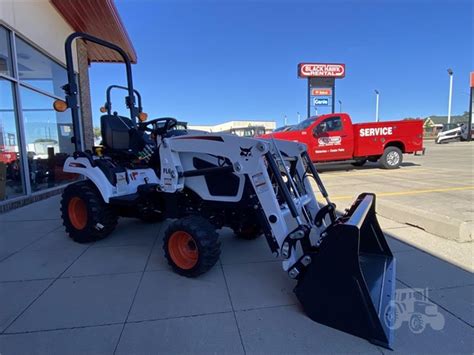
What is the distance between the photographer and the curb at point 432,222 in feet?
11.7

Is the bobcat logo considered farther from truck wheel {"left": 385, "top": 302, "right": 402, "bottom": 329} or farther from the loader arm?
truck wheel {"left": 385, "top": 302, "right": 402, "bottom": 329}

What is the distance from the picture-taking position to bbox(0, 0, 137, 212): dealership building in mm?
6094

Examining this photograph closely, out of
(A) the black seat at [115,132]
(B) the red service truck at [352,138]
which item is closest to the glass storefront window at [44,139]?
(A) the black seat at [115,132]

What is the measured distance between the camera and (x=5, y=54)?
19.6 feet

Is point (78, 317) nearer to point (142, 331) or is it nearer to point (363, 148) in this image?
point (142, 331)

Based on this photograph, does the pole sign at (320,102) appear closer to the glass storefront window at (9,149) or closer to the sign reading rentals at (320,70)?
the sign reading rentals at (320,70)

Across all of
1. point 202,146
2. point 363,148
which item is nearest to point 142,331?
point 202,146

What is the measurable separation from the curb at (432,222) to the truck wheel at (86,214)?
4.15 m

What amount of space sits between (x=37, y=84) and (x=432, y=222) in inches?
353

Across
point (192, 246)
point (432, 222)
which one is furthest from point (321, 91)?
point (192, 246)

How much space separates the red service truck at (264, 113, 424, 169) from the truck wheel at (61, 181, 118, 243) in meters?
7.29

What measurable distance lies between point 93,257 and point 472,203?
630 cm

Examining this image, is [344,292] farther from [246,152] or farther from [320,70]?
[320,70]

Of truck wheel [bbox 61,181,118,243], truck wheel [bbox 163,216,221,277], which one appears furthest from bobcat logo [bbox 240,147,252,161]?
truck wheel [bbox 61,181,118,243]
